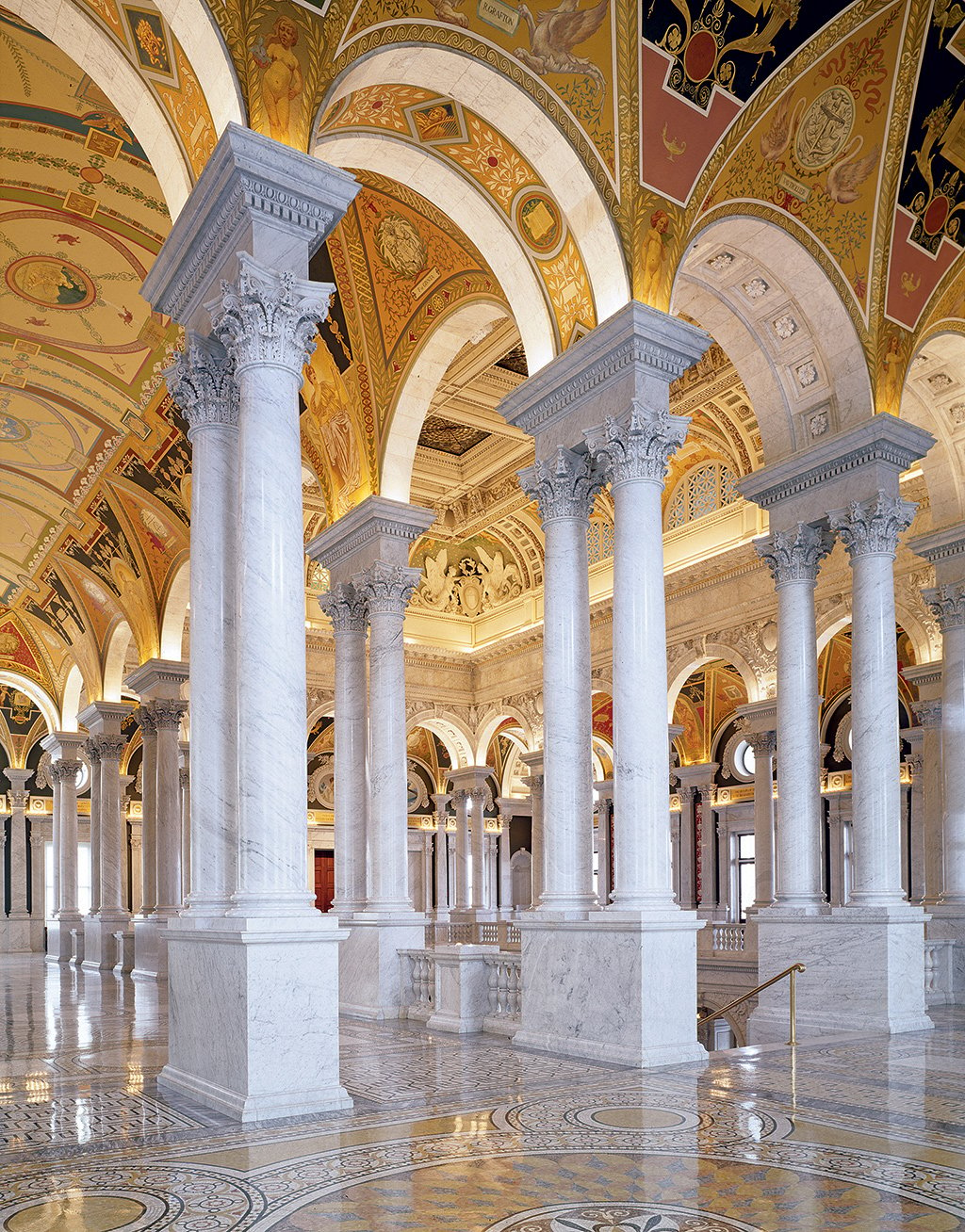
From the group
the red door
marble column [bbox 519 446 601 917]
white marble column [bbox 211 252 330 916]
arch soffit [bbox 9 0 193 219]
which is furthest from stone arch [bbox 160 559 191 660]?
the red door

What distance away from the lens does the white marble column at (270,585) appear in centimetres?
685

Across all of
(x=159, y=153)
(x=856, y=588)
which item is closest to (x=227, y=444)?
(x=159, y=153)

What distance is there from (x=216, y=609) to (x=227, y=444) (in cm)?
117

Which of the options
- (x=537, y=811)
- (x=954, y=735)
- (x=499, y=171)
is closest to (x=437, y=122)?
(x=499, y=171)

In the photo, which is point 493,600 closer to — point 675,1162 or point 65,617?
point 65,617

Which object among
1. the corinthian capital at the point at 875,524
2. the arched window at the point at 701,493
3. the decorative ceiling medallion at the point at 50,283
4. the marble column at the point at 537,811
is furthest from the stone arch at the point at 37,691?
the corinthian capital at the point at 875,524

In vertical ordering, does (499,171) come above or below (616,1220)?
above

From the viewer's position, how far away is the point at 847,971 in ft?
35.3

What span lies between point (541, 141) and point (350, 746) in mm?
6337

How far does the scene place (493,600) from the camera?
26156 mm

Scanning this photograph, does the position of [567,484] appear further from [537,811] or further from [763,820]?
[537,811]

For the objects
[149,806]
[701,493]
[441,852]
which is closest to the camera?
[149,806]

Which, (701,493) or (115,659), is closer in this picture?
(701,493)

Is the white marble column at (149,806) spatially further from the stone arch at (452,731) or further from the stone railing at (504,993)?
the stone railing at (504,993)
